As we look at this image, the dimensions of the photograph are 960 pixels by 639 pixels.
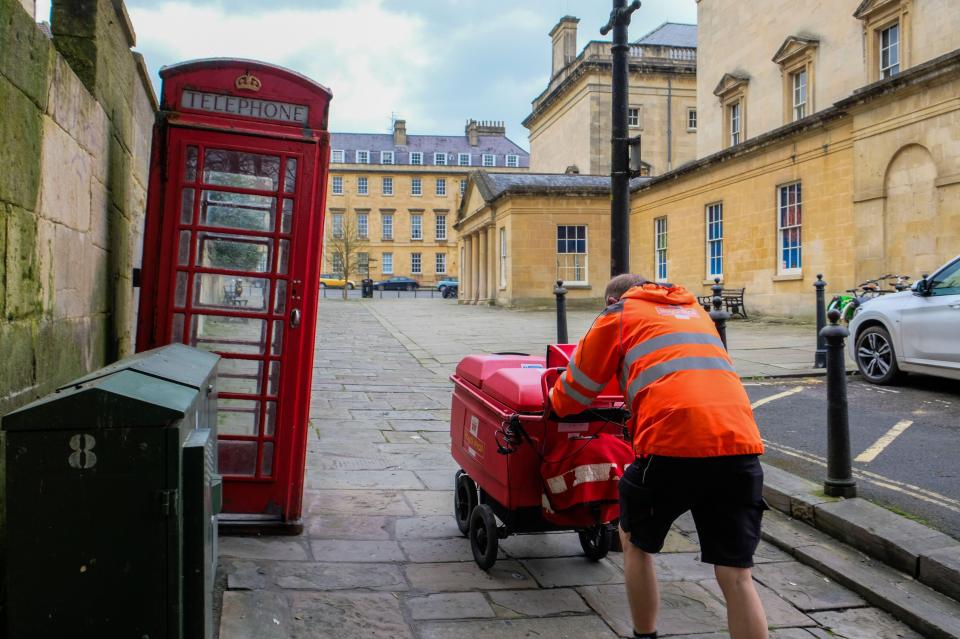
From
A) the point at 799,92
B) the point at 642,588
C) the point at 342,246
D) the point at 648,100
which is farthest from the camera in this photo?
the point at 342,246

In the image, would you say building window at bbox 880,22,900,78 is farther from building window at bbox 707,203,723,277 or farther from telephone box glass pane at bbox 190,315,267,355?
telephone box glass pane at bbox 190,315,267,355

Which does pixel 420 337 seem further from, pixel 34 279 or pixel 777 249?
pixel 34 279

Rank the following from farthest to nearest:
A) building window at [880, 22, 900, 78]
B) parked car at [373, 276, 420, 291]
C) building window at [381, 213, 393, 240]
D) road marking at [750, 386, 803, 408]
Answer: building window at [381, 213, 393, 240] → parked car at [373, 276, 420, 291] → building window at [880, 22, 900, 78] → road marking at [750, 386, 803, 408]

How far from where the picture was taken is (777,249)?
2227 centimetres

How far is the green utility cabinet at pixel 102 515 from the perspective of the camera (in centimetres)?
223

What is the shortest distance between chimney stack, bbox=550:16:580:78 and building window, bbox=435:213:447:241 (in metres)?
30.4

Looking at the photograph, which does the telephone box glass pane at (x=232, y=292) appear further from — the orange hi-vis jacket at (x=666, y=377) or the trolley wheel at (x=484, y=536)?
the orange hi-vis jacket at (x=666, y=377)

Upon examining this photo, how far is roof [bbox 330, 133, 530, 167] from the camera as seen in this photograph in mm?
82875

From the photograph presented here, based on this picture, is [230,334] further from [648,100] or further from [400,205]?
[400,205]

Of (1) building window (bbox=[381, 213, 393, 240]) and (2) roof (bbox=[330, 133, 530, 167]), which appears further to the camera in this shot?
(2) roof (bbox=[330, 133, 530, 167])

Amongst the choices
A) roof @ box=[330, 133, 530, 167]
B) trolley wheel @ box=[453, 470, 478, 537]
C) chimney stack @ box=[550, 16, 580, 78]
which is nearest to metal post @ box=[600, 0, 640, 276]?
trolley wheel @ box=[453, 470, 478, 537]

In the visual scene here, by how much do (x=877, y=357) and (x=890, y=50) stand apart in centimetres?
1590

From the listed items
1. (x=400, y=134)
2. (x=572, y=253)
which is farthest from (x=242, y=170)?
(x=400, y=134)

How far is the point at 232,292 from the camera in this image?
15.1 feet
